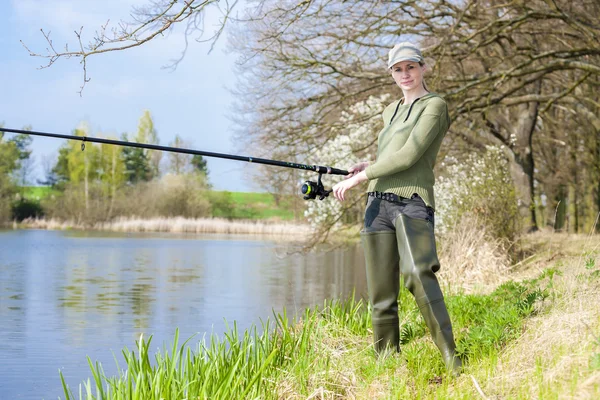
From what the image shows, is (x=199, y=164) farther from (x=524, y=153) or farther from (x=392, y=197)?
(x=392, y=197)

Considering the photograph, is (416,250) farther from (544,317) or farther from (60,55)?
(60,55)

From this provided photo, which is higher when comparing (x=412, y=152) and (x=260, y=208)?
(x=260, y=208)

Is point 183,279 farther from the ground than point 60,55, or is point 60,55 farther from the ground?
point 60,55

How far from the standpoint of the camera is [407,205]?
13.4ft

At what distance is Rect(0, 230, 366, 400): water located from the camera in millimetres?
7211

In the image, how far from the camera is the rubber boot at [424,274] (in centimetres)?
396

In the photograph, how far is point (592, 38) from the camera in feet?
33.8

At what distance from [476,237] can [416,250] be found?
20.2ft

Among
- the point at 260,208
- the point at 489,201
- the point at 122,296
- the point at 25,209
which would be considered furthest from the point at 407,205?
the point at 260,208

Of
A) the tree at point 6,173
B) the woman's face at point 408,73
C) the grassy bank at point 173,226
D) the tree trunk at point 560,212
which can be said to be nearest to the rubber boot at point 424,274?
the woman's face at point 408,73

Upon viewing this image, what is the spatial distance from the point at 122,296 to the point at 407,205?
8901 millimetres

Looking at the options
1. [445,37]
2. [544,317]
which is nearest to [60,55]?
[544,317]

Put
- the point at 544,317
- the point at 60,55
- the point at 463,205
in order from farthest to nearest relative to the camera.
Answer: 1. the point at 463,205
2. the point at 60,55
3. the point at 544,317

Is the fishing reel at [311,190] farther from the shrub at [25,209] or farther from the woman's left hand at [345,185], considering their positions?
the shrub at [25,209]
